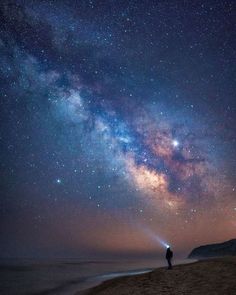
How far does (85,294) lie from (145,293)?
10.6 m

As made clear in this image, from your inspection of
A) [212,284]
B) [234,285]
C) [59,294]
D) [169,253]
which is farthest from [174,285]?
[59,294]

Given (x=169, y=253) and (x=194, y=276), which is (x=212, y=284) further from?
(x=169, y=253)

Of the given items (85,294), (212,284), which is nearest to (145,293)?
(212,284)

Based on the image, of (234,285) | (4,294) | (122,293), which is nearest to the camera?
(234,285)

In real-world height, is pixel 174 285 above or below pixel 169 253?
below

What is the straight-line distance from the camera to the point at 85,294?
25.1 metres

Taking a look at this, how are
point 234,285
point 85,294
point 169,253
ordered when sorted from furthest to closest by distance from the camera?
1. point 169,253
2. point 85,294
3. point 234,285

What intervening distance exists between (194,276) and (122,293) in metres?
4.96

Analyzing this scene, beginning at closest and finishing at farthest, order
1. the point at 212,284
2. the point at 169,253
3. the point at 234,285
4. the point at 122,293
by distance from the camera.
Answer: the point at 234,285 < the point at 212,284 < the point at 122,293 < the point at 169,253

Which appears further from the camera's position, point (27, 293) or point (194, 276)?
point (27, 293)

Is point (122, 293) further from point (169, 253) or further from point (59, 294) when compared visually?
point (59, 294)

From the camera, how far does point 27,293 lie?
100ft

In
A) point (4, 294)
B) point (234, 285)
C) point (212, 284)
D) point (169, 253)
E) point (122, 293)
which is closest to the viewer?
point (234, 285)

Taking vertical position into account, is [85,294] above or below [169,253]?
below
